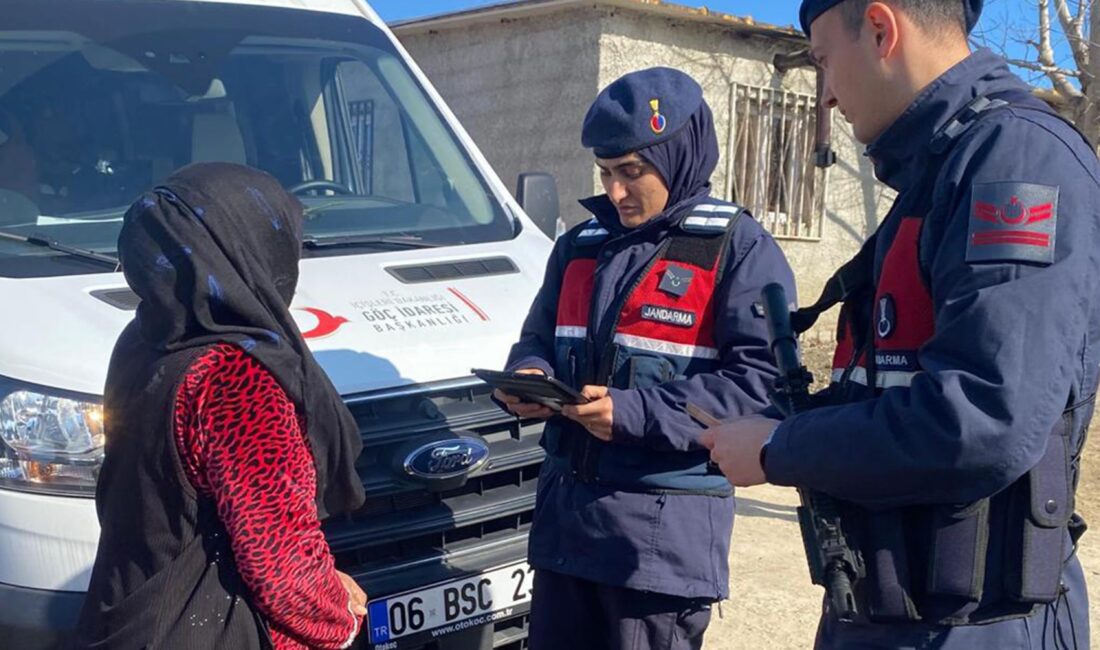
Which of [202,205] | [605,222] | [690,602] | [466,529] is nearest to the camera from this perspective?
[202,205]

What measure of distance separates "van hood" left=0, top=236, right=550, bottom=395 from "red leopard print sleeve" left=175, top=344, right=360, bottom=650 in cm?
77

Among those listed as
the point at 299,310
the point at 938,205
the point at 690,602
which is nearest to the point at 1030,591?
the point at 938,205

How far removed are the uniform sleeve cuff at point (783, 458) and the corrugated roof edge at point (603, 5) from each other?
7734mm

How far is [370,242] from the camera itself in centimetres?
335

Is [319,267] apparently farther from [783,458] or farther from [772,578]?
[772,578]

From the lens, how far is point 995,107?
1.60 metres

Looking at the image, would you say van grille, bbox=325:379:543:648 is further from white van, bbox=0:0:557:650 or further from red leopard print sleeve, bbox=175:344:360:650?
red leopard print sleeve, bbox=175:344:360:650

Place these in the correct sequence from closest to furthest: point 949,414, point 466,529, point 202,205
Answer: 1. point 949,414
2. point 202,205
3. point 466,529

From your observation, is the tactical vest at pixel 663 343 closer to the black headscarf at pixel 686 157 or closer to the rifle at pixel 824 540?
the black headscarf at pixel 686 157

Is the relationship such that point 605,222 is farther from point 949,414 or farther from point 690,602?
point 949,414

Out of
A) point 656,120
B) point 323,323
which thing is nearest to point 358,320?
point 323,323

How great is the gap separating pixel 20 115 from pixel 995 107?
9.10 ft

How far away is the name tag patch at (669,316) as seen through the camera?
252cm

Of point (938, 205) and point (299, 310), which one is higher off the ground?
point (938, 205)
